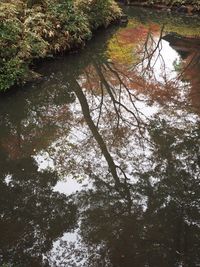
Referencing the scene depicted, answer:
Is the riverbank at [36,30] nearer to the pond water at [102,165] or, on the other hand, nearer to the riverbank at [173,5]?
the pond water at [102,165]

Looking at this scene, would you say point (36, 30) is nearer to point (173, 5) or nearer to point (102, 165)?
point (102, 165)

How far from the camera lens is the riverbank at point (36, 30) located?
11.4 meters

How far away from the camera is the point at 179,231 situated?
21.7 ft

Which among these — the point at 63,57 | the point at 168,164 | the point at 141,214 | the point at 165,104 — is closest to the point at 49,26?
the point at 63,57

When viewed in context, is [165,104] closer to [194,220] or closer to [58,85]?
[58,85]

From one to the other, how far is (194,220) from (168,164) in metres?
1.92

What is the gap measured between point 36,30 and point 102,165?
6487 millimetres

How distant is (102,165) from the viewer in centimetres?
867

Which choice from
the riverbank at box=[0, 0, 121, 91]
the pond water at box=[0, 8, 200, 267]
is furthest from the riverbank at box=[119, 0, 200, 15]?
the pond water at box=[0, 8, 200, 267]

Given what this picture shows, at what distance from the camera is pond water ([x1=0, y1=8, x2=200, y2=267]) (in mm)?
6328

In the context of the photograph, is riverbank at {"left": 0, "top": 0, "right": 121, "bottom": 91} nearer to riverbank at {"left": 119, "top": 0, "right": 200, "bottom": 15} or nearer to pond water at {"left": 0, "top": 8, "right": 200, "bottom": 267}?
pond water at {"left": 0, "top": 8, "right": 200, "bottom": 267}

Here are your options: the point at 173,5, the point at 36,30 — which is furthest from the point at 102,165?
the point at 173,5

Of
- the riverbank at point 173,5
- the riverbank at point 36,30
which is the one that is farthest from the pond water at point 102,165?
the riverbank at point 173,5

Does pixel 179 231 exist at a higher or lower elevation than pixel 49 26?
lower
